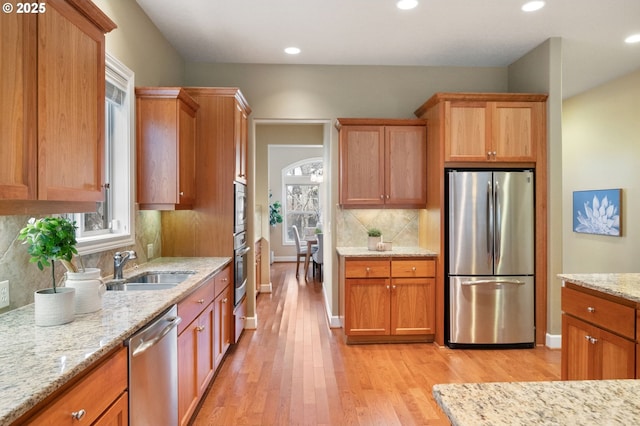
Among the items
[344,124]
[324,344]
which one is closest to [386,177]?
A: [344,124]

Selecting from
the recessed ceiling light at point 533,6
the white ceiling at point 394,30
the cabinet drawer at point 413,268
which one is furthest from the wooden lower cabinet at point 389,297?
the recessed ceiling light at point 533,6

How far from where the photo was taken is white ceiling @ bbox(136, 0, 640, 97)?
9.68ft

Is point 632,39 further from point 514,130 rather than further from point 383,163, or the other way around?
point 383,163

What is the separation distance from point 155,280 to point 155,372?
1.10 meters

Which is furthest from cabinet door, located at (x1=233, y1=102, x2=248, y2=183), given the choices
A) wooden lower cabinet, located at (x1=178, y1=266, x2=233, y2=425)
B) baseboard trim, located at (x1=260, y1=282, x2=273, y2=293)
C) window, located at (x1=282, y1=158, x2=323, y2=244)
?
window, located at (x1=282, y1=158, x2=323, y2=244)

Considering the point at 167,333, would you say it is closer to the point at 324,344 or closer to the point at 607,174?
the point at 324,344

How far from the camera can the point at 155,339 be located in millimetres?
1609

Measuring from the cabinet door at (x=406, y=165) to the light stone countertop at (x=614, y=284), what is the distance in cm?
175

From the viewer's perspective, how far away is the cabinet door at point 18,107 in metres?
1.14

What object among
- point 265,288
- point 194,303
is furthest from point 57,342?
point 265,288

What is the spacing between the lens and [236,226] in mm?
3389

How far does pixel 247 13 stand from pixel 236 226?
1846mm

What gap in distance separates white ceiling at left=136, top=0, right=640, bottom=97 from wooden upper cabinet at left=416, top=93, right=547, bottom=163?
0.60 meters

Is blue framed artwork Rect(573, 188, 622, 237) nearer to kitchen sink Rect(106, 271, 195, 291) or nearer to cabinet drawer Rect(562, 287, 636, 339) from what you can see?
cabinet drawer Rect(562, 287, 636, 339)
